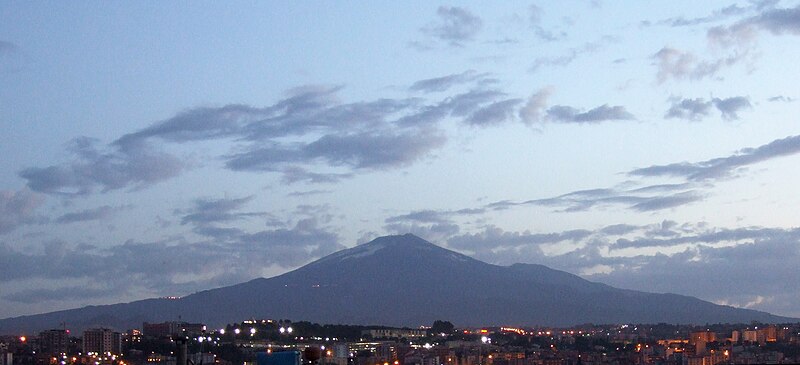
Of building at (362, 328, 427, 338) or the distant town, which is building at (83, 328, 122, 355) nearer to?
the distant town

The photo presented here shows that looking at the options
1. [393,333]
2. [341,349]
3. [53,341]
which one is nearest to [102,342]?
[53,341]

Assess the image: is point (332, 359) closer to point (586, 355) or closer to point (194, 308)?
point (586, 355)

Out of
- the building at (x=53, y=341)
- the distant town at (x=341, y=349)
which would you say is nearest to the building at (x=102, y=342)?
the distant town at (x=341, y=349)

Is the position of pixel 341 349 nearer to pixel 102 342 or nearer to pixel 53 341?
pixel 102 342

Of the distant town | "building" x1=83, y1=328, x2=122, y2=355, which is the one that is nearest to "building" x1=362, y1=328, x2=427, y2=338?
the distant town

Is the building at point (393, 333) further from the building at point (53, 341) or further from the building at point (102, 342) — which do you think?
the building at point (102, 342)
